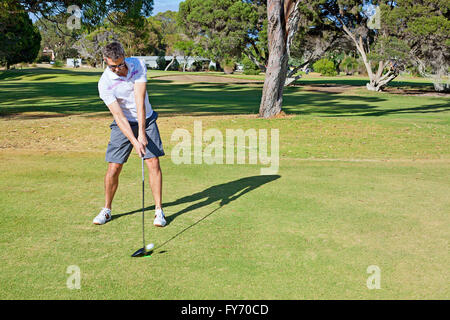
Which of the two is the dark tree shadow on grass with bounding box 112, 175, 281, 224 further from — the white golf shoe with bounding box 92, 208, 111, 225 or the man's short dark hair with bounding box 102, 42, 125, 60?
the man's short dark hair with bounding box 102, 42, 125, 60

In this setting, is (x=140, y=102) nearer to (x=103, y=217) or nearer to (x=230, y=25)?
(x=103, y=217)

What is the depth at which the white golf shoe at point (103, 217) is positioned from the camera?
565 cm

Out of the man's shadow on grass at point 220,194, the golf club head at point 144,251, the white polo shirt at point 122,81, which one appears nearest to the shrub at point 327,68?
the man's shadow on grass at point 220,194

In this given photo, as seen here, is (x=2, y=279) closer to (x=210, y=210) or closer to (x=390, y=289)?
(x=210, y=210)

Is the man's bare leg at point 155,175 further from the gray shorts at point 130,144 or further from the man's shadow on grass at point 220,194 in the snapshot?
the man's shadow on grass at point 220,194

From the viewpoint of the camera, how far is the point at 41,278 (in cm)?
412

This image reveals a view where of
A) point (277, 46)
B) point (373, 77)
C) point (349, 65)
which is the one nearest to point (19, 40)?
point (373, 77)

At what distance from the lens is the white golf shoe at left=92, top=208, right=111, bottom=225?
5652 millimetres

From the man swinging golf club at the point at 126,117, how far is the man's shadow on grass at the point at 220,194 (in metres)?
0.41

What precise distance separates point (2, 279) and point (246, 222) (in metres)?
2.74

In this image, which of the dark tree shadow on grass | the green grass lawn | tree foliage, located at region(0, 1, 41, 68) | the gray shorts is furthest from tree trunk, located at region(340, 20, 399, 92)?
the gray shorts

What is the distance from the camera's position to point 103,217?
572cm

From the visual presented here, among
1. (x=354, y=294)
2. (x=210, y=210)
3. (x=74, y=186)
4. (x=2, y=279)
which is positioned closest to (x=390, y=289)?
(x=354, y=294)

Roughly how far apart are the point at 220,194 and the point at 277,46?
11.0 metres
